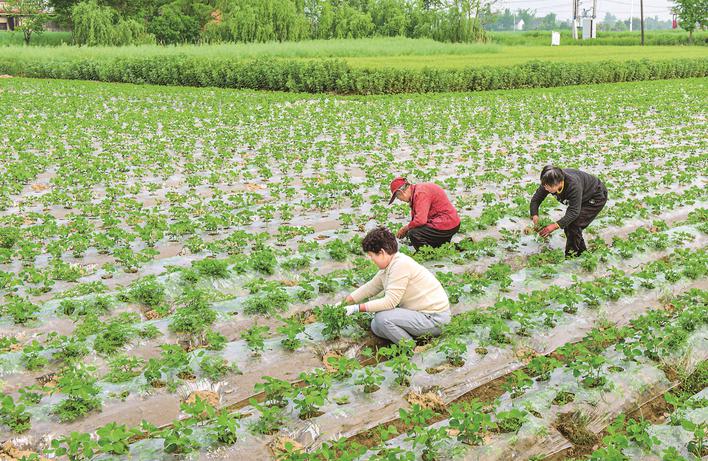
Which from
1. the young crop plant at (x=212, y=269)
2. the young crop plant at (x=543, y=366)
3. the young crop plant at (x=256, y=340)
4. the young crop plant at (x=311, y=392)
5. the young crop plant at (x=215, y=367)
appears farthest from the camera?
the young crop plant at (x=212, y=269)

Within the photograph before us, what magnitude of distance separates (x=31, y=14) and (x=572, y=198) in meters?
76.6

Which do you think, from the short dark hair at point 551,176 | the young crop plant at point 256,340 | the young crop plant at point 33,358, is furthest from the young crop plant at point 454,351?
the young crop plant at point 33,358

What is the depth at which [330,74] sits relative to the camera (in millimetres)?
31969

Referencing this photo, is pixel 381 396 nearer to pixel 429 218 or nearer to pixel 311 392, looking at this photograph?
pixel 311 392

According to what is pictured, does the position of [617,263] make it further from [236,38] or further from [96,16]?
[96,16]

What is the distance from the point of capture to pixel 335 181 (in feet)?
45.2

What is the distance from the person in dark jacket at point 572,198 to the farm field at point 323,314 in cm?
34

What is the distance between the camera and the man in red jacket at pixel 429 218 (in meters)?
9.22

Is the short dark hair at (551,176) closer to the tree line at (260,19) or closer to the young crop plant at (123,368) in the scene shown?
the young crop plant at (123,368)

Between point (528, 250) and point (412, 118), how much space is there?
46.1ft

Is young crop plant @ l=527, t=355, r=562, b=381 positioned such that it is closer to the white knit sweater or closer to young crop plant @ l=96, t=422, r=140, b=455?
the white knit sweater

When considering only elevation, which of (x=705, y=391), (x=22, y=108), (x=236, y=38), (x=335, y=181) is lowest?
(x=705, y=391)

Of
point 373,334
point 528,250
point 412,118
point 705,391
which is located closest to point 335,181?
point 528,250

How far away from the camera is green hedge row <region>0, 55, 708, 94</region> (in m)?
31.9
